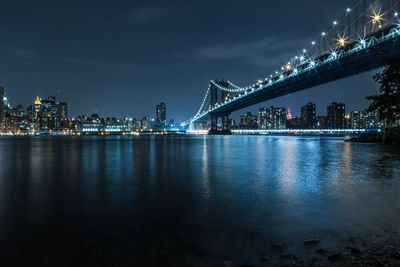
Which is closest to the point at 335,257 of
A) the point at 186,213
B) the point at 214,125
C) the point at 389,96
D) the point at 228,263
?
the point at 228,263

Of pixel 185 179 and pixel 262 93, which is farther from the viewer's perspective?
pixel 262 93

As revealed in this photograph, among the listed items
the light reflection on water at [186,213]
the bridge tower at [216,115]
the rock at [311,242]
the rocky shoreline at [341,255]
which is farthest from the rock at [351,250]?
the bridge tower at [216,115]

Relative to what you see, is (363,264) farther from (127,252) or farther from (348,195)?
(348,195)

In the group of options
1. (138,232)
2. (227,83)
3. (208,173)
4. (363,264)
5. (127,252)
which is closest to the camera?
(363,264)

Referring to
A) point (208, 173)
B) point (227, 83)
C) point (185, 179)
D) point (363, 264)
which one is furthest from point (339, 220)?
point (227, 83)

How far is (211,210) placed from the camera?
10.7 m

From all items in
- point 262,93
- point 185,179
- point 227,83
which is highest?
point 227,83

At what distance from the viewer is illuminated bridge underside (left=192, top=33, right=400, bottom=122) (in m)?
50.8

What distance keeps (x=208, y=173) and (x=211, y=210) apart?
9.95 m

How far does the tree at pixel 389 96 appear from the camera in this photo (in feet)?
142

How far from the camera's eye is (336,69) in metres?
65.1

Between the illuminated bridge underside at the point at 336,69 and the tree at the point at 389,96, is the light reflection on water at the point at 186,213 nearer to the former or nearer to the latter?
the tree at the point at 389,96

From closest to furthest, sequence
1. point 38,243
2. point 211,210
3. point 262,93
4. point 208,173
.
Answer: point 38,243, point 211,210, point 208,173, point 262,93

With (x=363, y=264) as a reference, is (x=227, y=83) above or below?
above
